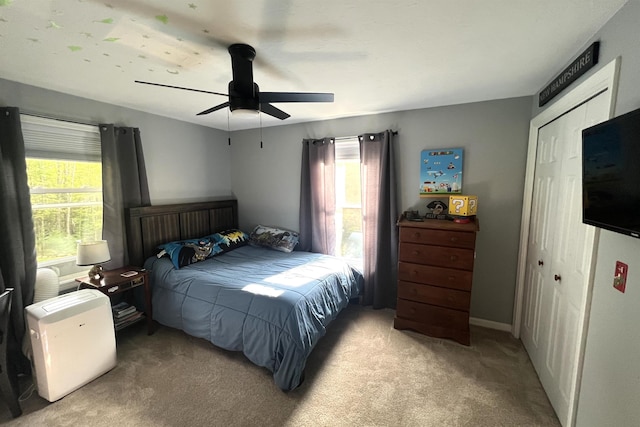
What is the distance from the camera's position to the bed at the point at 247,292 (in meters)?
1.96

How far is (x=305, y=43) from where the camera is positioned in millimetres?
1509

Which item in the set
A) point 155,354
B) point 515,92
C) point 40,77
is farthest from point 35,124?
point 515,92

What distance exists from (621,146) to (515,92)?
172 cm

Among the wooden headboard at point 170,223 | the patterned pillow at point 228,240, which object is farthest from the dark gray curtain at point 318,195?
the wooden headboard at point 170,223

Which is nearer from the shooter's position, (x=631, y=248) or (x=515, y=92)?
(x=631, y=248)

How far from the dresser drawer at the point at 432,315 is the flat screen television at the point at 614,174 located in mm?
1536

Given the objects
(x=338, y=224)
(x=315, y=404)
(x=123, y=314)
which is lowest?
(x=315, y=404)

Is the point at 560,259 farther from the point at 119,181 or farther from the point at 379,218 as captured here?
the point at 119,181

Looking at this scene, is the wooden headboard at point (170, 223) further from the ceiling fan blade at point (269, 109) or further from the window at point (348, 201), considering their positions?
the ceiling fan blade at point (269, 109)

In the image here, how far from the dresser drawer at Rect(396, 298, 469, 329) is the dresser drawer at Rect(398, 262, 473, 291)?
0.80 ft

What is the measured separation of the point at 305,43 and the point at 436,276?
225 cm

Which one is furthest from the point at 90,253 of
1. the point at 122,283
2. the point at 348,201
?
the point at 348,201

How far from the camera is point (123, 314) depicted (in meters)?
2.53

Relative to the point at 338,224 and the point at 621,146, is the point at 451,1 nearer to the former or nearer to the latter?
the point at 621,146
